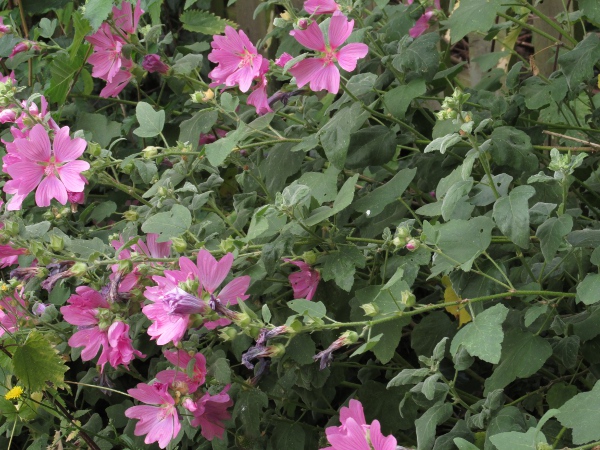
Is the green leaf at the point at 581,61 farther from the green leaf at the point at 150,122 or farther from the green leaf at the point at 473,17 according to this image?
the green leaf at the point at 150,122

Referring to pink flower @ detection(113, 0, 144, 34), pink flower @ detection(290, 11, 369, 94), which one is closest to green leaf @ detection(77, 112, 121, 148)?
pink flower @ detection(113, 0, 144, 34)

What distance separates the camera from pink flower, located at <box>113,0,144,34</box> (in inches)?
80.7

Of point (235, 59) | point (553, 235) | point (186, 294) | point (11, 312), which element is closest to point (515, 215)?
point (553, 235)

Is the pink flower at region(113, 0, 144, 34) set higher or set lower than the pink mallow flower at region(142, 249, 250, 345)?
higher

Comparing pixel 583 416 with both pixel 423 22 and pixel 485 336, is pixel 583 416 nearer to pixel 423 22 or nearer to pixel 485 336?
pixel 485 336

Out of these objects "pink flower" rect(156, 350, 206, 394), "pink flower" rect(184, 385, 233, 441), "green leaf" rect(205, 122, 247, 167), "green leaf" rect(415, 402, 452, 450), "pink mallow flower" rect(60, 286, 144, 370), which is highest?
"green leaf" rect(205, 122, 247, 167)

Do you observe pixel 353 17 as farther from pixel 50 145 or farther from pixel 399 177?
pixel 50 145

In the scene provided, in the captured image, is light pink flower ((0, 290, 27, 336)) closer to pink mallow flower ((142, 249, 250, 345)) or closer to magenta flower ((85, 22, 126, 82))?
pink mallow flower ((142, 249, 250, 345))

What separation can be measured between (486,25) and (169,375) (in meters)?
0.90

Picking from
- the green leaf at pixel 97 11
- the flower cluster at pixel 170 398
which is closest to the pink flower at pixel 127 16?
→ the green leaf at pixel 97 11

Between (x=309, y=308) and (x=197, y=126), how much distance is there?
2.43ft

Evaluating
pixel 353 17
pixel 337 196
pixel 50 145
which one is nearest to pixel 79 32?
pixel 50 145

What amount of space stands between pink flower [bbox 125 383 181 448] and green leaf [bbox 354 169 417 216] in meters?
0.52

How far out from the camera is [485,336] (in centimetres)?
128
